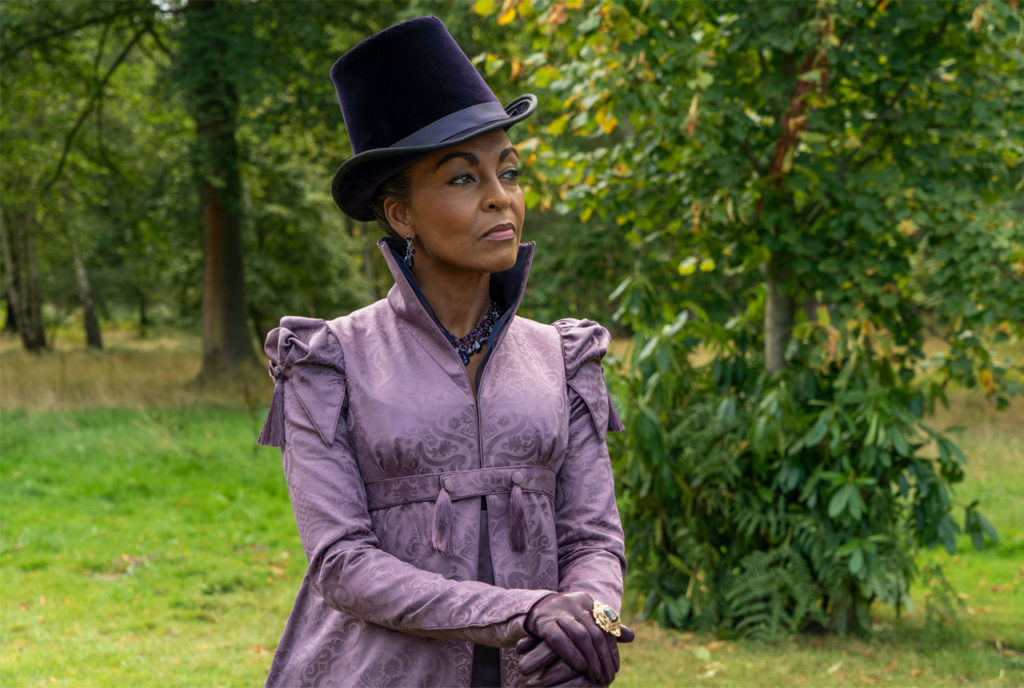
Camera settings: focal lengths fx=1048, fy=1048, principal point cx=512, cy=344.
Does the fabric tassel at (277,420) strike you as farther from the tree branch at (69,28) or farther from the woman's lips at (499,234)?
the tree branch at (69,28)

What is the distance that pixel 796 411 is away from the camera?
17.4ft

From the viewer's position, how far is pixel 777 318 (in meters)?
5.55

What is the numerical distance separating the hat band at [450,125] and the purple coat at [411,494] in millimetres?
233

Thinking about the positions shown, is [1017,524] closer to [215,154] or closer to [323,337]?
[323,337]

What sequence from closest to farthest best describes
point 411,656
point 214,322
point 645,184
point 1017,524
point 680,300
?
1. point 411,656
2. point 645,184
3. point 680,300
4. point 1017,524
5. point 214,322

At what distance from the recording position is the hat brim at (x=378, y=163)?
1788 millimetres

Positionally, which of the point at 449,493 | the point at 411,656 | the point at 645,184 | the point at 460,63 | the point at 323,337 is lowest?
the point at 411,656

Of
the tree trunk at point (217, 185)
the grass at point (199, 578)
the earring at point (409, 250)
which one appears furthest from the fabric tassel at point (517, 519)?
the tree trunk at point (217, 185)

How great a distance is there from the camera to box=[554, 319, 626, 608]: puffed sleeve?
1.88 meters

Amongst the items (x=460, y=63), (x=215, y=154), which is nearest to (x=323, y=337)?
(x=460, y=63)

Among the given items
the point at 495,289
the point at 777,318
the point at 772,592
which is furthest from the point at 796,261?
the point at 495,289

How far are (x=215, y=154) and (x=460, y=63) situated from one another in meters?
13.2

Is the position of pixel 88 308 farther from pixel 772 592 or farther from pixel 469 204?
pixel 469 204

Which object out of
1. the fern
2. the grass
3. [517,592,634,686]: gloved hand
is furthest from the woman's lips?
the fern
